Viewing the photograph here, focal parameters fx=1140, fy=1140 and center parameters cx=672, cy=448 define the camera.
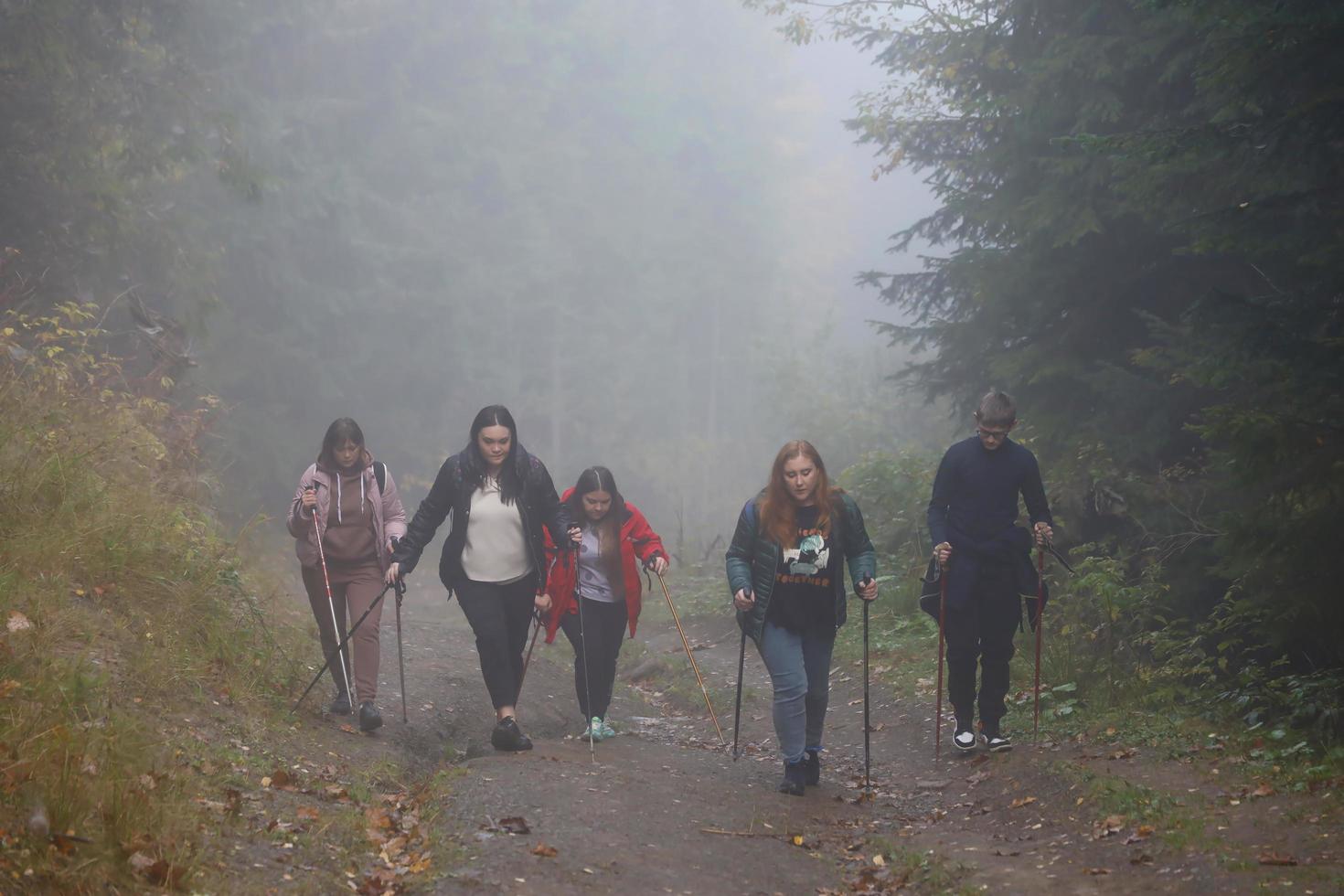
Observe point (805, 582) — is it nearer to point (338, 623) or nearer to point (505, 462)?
point (505, 462)

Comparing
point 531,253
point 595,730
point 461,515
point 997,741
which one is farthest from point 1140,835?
point 531,253

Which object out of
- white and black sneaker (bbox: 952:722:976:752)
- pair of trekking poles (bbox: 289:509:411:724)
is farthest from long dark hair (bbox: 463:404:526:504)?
white and black sneaker (bbox: 952:722:976:752)

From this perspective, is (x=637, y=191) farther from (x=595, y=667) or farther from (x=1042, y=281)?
(x=595, y=667)

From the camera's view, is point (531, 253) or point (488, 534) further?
point (531, 253)

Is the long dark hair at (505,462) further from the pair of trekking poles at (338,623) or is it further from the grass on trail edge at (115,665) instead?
the grass on trail edge at (115,665)

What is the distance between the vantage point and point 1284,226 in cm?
684

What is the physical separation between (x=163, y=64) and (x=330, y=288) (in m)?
17.7

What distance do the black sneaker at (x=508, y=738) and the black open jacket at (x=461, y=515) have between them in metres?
0.95

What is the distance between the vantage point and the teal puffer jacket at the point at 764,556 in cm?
680

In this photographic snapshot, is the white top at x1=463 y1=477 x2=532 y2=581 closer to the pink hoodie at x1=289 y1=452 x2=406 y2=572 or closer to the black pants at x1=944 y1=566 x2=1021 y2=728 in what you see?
the pink hoodie at x1=289 y1=452 x2=406 y2=572

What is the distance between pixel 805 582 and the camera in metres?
6.80

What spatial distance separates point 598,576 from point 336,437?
2035 millimetres

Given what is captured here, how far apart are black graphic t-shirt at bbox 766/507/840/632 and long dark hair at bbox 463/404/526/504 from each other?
74.0 inches

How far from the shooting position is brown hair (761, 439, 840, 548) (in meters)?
6.78
